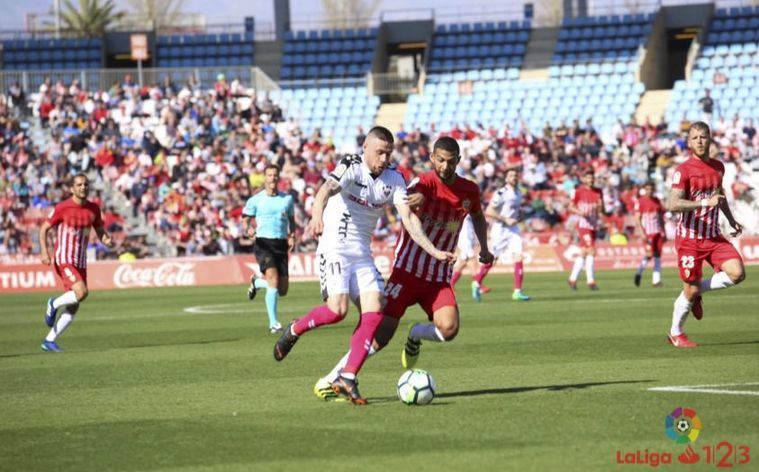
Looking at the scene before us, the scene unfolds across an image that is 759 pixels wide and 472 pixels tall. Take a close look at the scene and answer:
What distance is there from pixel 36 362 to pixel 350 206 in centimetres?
639

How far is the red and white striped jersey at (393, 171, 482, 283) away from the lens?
11109 mm

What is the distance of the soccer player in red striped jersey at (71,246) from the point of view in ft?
57.0

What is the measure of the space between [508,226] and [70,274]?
1108cm

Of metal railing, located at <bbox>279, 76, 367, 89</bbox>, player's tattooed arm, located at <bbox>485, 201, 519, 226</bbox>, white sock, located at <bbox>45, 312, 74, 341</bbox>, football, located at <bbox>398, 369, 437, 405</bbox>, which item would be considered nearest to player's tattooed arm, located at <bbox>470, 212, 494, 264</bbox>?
football, located at <bbox>398, 369, 437, 405</bbox>

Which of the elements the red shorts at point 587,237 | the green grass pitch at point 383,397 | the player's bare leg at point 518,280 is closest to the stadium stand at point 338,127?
the red shorts at point 587,237

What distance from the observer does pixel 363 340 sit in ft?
34.2

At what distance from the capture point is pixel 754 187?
39469mm

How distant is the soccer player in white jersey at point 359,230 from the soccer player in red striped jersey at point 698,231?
14.3 ft

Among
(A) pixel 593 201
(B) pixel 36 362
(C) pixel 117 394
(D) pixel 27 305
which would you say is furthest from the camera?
(D) pixel 27 305

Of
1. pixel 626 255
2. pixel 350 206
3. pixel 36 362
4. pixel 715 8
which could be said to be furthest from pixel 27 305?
pixel 715 8

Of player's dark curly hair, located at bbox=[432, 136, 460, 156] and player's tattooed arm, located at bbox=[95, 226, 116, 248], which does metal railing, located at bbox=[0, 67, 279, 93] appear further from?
player's dark curly hair, located at bbox=[432, 136, 460, 156]

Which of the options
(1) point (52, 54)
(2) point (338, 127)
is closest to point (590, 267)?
(2) point (338, 127)

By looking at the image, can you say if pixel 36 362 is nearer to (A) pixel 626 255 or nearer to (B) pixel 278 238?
(B) pixel 278 238

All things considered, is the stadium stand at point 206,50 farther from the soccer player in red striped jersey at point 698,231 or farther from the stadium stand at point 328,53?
the soccer player in red striped jersey at point 698,231
